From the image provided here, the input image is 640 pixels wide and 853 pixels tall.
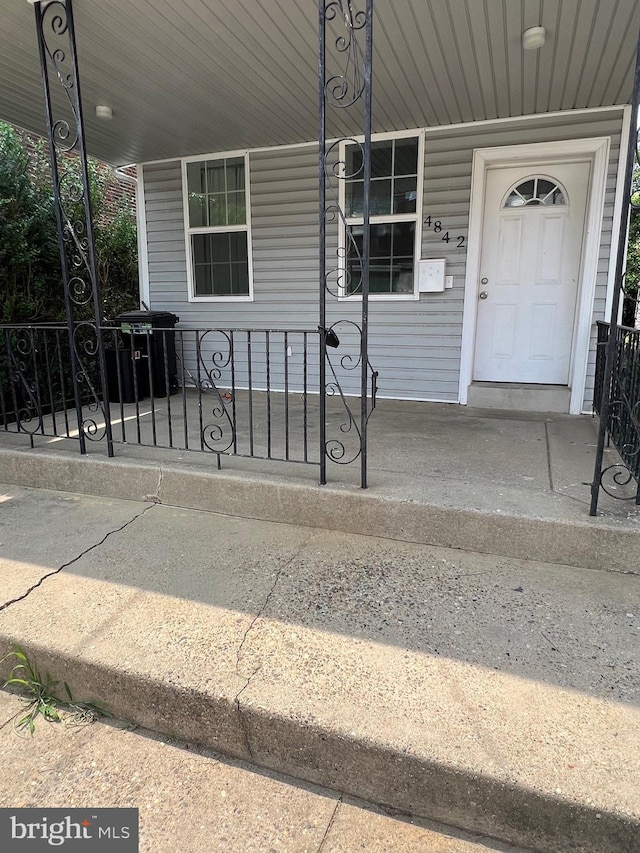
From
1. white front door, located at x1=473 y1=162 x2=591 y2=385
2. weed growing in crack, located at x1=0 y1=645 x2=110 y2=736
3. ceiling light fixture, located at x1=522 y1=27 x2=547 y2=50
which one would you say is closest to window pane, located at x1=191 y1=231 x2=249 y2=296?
white front door, located at x1=473 y1=162 x2=591 y2=385

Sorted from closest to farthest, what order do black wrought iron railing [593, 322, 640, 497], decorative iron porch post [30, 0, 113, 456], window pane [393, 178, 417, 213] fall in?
black wrought iron railing [593, 322, 640, 497] → decorative iron porch post [30, 0, 113, 456] → window pane [393, 178, 417, 213]

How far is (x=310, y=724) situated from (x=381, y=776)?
238mm

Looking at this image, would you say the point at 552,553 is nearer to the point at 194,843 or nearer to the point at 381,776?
the point at 381,776

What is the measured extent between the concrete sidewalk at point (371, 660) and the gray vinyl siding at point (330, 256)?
3.01m

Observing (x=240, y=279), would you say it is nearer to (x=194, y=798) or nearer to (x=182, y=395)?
(x=182, y=395)

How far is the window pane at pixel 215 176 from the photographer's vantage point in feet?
19.1

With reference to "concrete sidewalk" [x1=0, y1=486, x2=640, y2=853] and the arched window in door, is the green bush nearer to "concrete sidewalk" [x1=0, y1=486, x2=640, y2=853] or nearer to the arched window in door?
"concrete sidewalk" [x1=0, y1=486, x2=640, y2=853]

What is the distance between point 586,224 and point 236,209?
352cm

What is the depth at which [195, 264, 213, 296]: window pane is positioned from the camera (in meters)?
6.12

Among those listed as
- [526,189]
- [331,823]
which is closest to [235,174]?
[526,189]

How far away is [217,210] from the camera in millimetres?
5922

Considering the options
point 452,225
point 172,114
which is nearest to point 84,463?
point 172,114

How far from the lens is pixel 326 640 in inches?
76.7

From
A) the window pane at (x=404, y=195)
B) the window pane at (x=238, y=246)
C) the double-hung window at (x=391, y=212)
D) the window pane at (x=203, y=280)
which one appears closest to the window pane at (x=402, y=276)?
the double-hung window at (x=391, y=212)
